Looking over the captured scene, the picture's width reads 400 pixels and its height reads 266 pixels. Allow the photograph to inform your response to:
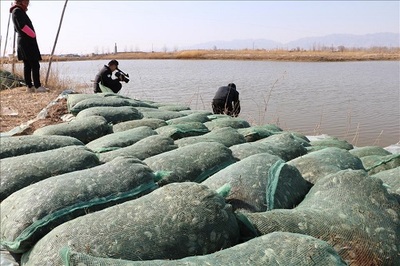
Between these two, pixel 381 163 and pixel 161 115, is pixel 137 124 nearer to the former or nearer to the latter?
pixel 161 115

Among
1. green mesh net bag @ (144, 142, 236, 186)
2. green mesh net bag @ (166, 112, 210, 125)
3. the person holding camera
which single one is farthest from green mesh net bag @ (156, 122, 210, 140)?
the person holding camera

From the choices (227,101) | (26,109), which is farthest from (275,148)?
(26,109)

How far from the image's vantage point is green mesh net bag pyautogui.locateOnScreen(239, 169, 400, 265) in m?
1.64

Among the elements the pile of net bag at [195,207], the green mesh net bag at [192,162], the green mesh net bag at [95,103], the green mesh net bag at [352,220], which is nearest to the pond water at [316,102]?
the green mesh net bag at [95,103]

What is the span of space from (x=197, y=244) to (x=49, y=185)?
849 millimetres

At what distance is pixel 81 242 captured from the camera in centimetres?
159

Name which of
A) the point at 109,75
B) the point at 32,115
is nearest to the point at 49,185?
the point at 32,115

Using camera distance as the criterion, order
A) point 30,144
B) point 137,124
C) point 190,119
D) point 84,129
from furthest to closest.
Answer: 1. point 190,119
2. point 137,124
3. point 84,129
4. point 30,144

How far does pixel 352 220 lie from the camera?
1746 mm

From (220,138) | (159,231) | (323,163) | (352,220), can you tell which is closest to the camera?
(159,231)

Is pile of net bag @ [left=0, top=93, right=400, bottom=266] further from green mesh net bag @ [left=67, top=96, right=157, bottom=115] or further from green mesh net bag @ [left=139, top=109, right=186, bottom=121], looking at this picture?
green mesh net bag @ [left=67, top=96, right=157, bottom=115]

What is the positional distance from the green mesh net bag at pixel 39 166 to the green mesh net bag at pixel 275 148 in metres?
0.82

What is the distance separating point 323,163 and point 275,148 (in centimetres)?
51

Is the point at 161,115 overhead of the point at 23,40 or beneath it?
beneath
